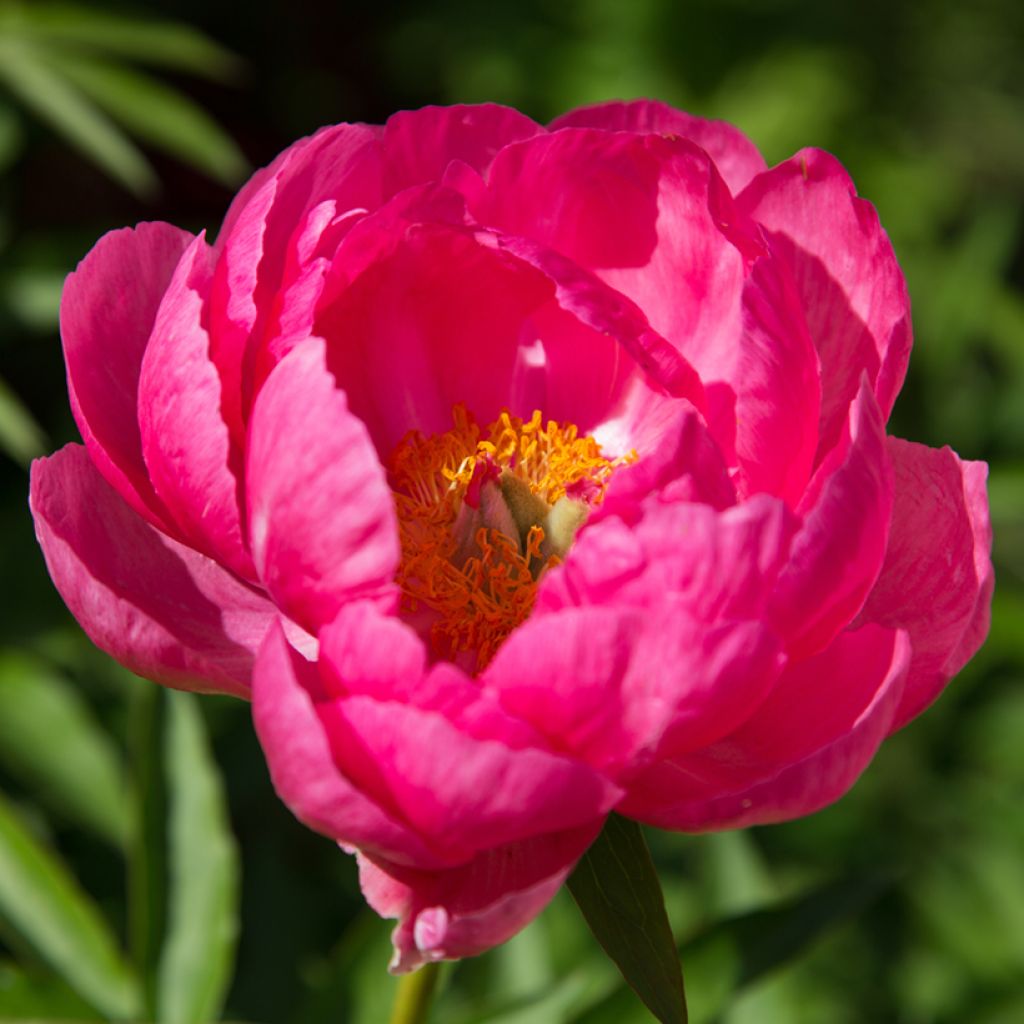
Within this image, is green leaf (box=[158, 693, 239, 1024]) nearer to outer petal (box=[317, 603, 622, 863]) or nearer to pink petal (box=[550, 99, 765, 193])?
outer petal (box=[317, 603, 622, 863])

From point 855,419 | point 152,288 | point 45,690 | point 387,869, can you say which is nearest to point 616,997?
point 387,869

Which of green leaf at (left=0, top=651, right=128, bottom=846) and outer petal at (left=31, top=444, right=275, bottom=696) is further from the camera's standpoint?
green leaf at (left=0, top=651, right=128, bottom=846)

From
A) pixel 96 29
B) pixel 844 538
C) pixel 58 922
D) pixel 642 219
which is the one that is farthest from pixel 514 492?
pixel 96 29

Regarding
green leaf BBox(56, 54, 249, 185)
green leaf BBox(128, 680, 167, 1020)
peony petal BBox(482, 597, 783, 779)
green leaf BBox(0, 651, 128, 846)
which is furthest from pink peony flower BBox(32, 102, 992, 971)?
green leaf BBox(56, 54, 249, 185)

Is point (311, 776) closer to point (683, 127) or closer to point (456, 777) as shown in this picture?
point (456, 777)

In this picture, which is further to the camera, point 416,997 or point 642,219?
point 642,219
